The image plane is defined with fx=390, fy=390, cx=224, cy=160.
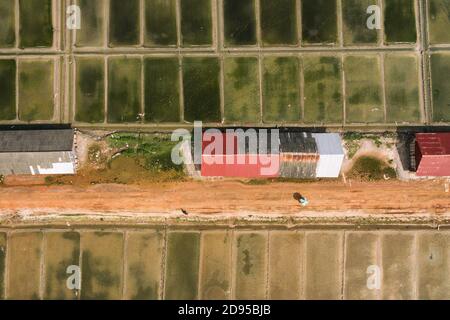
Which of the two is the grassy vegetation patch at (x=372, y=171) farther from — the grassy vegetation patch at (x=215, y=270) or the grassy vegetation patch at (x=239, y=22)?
the grassy vegetation patch at (x=239, y=22)

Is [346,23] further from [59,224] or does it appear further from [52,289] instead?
[52,289]

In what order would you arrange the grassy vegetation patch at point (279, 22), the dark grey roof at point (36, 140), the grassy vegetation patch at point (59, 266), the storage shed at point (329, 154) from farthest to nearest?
the grassy vegetation patch at point (279, 22) < the grassy vegetation patch at point (59, 266) < the dark grey roof at point (36, 140) < the storage shed at point (329, 154)

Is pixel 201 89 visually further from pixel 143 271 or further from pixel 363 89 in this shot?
pixel 143 271

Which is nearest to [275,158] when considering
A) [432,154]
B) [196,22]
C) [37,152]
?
[432,154]

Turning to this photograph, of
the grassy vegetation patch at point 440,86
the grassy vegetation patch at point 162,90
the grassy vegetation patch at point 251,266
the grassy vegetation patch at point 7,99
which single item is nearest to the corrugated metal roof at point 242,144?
the grassy vegetation patch at point 162,90

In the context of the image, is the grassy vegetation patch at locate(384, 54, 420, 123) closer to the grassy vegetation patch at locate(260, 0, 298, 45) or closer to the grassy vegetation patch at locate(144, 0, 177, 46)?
the grassy vegetation patch at locate(260, 0, 298, 45)

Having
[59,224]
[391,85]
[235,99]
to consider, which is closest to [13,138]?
[59,224]
